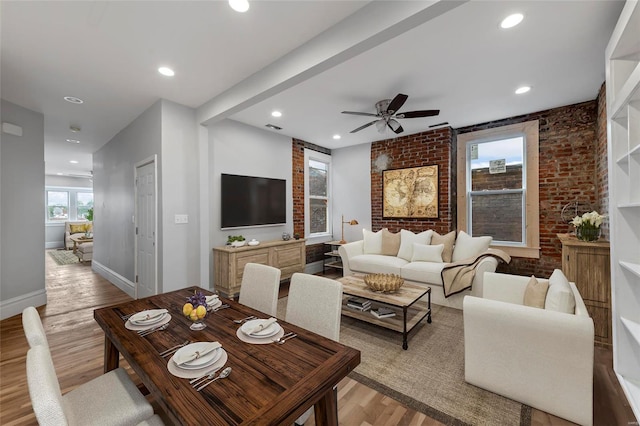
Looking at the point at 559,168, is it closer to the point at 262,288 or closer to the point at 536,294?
the point at 536,294

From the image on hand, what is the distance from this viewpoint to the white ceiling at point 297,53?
1.93 meters

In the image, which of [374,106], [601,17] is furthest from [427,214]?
[601,17]

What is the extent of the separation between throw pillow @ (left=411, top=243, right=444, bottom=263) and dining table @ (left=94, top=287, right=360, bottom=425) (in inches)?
128

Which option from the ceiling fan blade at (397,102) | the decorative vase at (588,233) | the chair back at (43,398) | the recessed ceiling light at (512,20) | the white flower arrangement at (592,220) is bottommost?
the chair back at (43,398)

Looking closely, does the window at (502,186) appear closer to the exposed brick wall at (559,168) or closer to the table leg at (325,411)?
the exposed brick wall at (559,168)

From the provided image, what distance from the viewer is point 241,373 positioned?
1076 millimetres

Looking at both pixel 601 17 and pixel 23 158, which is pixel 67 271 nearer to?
pixel 23 158

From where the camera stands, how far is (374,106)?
3676 millimetres

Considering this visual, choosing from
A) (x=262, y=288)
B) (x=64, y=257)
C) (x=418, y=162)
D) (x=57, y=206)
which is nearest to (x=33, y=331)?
(x=262, y=288)

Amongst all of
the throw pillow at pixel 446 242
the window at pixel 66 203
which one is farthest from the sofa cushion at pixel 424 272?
the window at pixel 66 203

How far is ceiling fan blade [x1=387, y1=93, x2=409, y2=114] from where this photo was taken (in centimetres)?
289

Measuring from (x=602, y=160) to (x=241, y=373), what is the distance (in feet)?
14.6

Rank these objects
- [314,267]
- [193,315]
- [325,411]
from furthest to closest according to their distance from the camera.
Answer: [314,267] < [193,315] < [325,411]

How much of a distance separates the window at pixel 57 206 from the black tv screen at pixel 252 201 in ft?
31.0
